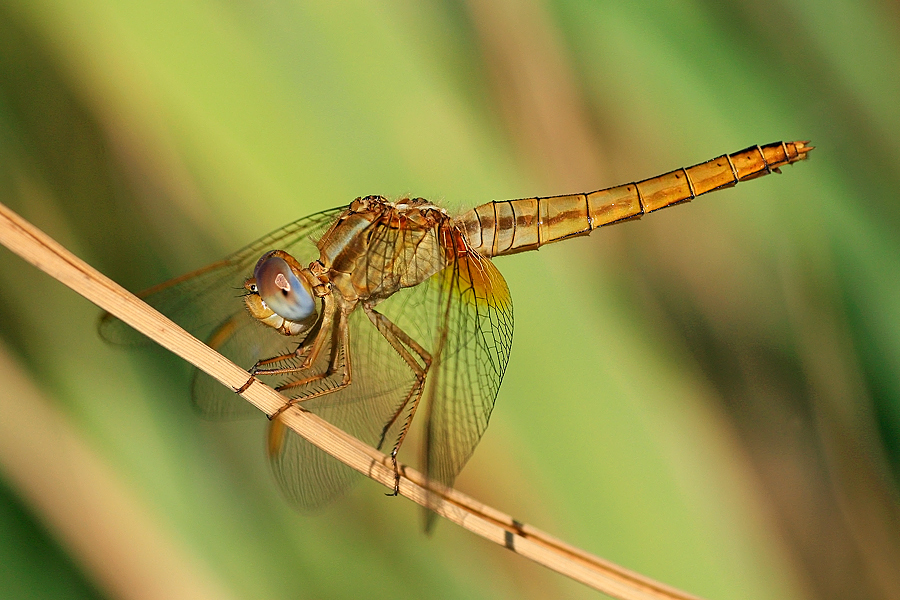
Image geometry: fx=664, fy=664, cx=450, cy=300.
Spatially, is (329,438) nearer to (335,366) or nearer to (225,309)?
(335,366)

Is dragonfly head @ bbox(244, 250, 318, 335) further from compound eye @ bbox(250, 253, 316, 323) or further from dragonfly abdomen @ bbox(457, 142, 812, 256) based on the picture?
dragonfly abdomen @ bbox(457, 142, 812, 256)

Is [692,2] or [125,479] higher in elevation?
[692,2]

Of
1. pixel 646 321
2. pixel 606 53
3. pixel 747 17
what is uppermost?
pixel 747 17

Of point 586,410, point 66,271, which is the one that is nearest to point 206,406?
point 66,271

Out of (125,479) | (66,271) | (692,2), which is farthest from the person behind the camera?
(692,2)

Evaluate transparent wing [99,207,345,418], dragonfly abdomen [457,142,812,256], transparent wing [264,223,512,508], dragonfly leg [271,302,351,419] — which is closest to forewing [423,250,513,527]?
transparent wing [264,223,512,508]

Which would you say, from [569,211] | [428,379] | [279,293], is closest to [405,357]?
[428,379]

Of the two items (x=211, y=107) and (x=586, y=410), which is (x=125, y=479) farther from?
(x=586, y=410)
